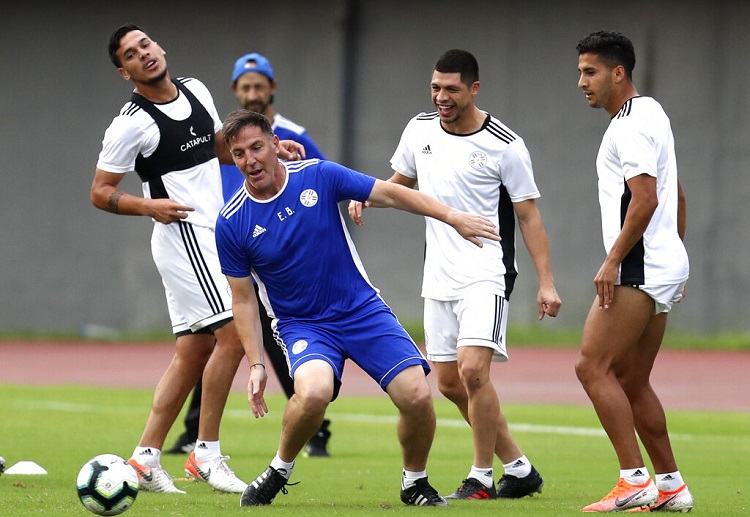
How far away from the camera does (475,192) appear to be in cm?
837

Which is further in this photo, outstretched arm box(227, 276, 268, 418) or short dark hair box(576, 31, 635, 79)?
outstretched arm box(227, 276, 268, 418)

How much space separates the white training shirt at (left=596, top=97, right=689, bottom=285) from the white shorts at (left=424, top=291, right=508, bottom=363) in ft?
3.72

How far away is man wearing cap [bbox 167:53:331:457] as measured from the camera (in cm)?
1085

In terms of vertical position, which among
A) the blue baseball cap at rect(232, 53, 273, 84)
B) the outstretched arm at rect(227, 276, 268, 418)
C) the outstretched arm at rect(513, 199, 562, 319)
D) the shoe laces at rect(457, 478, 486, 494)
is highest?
the blue baseball cap at rect(232, 53, 273, 84)

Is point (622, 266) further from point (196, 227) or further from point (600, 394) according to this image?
point (196, 227)

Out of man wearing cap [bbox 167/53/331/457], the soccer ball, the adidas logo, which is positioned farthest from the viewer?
man wearing cap [bbox 167/53/331/457]

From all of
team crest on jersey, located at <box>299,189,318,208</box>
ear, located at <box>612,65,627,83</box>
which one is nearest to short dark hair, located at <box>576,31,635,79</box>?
ear, located at <box>612,65,627,83</box>

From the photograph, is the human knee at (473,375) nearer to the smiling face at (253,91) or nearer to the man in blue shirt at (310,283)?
the man in blue shirt at (310,283)

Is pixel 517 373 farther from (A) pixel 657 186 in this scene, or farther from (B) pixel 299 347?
(A) pixel 657 186

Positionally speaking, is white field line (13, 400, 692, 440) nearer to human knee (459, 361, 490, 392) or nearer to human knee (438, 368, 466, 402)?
human knee (438, 368, 466, 402)

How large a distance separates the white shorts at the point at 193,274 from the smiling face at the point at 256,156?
1130 mm

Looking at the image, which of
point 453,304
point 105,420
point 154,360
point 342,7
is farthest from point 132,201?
point 342,7

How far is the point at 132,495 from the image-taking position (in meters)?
6.75

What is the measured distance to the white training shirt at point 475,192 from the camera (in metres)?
8.34
